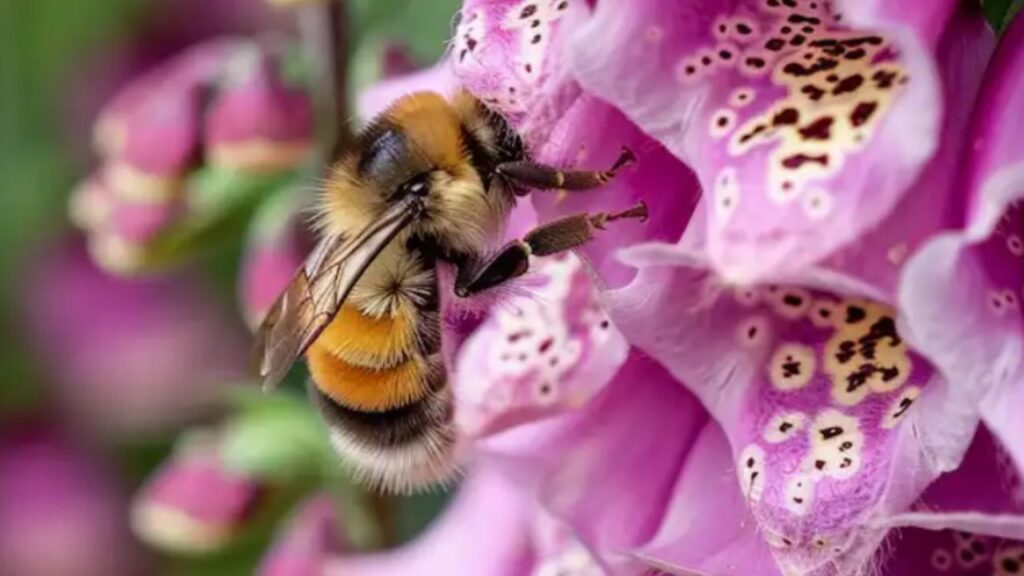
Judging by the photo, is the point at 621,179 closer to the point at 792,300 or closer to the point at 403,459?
the point at 792,300

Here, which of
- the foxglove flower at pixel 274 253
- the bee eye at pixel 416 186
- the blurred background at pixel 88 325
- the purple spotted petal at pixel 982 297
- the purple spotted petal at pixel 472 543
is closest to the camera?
the purple spotted petal at pixel 982 297

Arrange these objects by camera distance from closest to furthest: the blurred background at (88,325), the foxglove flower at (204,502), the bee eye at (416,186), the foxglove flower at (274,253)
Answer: the bee eye at (416,186) < the foxglove flower at (274,253) < the foxglove flower at (204,502) < the blurred background at (88,325)

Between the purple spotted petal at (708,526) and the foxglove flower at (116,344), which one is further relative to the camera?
the foxglove flower at (116,344)

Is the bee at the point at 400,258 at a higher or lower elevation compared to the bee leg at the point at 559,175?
lower

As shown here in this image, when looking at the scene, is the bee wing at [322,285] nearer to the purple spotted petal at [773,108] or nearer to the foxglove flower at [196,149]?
the purple spotted petal at [773,108]

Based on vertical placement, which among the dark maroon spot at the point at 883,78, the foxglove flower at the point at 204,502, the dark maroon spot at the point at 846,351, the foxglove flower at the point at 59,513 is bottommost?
the foxglove flower at the point at 59,513

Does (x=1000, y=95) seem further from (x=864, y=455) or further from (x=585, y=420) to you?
(x=585, y=420)

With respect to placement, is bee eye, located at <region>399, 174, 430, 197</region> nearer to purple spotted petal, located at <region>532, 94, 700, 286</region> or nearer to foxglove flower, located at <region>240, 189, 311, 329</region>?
purple spotted petal, located at <region>532, 94, 700, 286</region>

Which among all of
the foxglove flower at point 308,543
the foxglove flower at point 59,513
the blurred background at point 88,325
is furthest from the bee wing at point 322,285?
the foxglove flower at point 59,513
